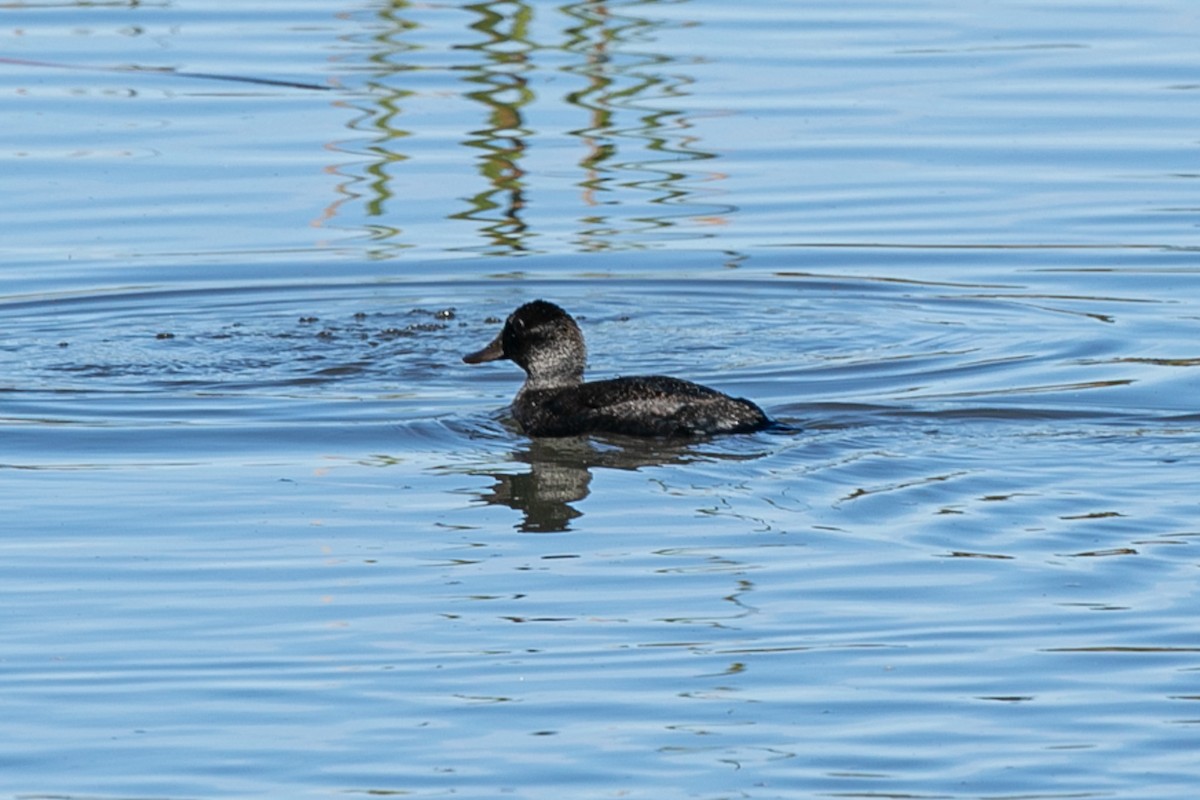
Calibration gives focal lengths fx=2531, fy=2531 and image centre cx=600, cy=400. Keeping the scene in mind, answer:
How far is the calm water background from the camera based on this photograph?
6.60 metres

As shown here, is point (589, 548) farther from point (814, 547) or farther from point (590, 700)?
point (590, 700)

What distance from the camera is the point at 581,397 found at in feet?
34.8

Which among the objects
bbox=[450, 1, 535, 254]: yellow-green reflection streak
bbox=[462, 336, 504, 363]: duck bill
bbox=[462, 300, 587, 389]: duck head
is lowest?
bbox=[450, 1, 535, 254]: yellow-green reflection streak

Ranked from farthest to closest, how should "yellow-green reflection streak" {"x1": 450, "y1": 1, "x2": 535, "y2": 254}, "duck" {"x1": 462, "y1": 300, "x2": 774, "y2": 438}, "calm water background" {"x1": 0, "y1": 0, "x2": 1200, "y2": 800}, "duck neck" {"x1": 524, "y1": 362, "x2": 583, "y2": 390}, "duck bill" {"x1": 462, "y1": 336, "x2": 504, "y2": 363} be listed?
1. "yellow-green reflection streak" {"x1": 450, "y1": 1, "x2": 535, "y2": 254}
2. "duck bill" {"x1": 462, "y1": 336, "x2": 504, "y2": 363}
3. "duck neck" {"x1": 524, "y1": 362, "x2": 583, "y2": 390}
4. "duck" {"x1": 462, "y1": 300, "x2": 774, "y2": 438}
5. "calm water background" {"x1": 0, "y1": 0, "x2": 1200, "y2": 800}

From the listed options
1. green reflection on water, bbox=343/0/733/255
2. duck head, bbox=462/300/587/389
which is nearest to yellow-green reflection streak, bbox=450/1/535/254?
green reflection on water, bbox=343/0/733/255

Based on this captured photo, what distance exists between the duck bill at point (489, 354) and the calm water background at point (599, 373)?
227 mm

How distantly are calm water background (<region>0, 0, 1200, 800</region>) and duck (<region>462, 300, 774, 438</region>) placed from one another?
0.12m

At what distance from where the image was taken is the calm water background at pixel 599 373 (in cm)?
660

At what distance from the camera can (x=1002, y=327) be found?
12102 mm

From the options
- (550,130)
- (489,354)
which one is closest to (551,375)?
(489,354)

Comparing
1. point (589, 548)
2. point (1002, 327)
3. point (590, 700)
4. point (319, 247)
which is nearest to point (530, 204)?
point (319, 247)

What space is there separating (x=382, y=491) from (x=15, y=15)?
12085mm

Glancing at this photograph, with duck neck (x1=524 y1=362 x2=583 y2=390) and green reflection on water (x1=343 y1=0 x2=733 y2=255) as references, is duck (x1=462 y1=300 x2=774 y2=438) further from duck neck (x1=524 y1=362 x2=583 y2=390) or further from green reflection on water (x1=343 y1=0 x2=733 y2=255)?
green reflection on water (x1=343 y1=0 x2=733 y2=255)

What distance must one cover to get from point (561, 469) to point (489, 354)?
60.0 inches
